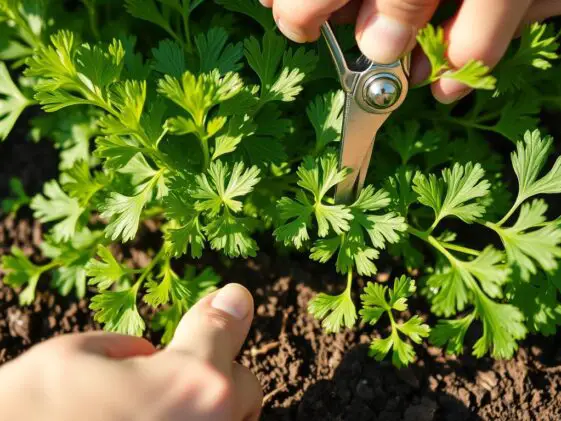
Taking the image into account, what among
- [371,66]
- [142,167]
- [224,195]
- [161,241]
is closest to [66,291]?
[161,241]

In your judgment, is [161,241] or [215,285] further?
[161,241]

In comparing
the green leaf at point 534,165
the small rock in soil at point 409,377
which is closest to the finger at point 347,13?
the green leaf at point 534,165

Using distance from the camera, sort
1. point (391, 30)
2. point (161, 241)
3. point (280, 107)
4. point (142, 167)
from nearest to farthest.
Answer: point (391, 30) < point (142, 167) < point (280, 107) < point (161, 241)

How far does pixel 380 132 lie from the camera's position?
2076 millimetres

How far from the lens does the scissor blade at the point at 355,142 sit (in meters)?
1.65

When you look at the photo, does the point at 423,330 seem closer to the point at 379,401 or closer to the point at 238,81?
the point at 379,401

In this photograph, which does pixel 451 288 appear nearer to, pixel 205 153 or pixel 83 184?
pixel 205 153

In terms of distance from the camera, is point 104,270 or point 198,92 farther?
point 104,270

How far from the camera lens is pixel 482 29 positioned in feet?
4.77

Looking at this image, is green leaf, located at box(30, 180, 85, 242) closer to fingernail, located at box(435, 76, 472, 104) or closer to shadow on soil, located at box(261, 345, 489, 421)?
shadow on soil, located at box(261, 345, 489, 421)

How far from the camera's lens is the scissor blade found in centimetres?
165

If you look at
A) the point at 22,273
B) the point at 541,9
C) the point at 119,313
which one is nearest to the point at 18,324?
the point at 22,273

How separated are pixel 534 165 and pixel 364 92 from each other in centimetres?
52

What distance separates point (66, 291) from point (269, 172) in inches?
29.4
